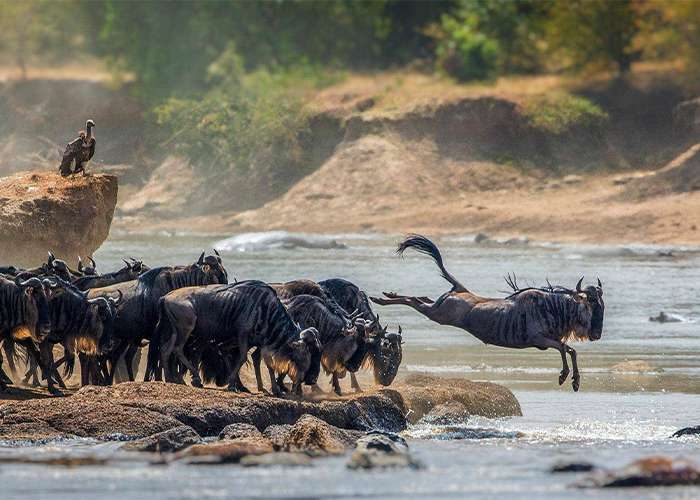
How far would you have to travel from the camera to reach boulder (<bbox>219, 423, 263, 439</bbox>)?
582 inches

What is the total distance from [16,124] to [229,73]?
950cm

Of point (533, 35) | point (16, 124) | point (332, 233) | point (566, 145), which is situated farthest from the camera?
point (16, 124)

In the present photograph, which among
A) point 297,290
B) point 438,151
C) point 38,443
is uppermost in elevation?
point 438,151

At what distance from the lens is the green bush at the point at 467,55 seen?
6581cm

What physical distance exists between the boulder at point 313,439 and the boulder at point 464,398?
2.56 metres

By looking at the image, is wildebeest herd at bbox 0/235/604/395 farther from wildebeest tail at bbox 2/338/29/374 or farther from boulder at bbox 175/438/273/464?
boulder at bbox 175/438/273/464

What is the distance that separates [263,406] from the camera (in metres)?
15.7

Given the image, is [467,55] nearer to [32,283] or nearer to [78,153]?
[78,153]

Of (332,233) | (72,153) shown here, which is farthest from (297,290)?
(332,233)

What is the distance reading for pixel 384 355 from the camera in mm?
17828

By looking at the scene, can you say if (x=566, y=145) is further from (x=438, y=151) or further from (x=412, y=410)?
(x=412, y=410)

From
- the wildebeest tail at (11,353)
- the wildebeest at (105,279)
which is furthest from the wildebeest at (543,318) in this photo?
the wildebeest tail at (11,353)

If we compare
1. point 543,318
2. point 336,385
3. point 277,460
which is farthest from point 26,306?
point 543,318

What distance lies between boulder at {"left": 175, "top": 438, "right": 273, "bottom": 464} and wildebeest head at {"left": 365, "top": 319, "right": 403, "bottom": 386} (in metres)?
3.37
